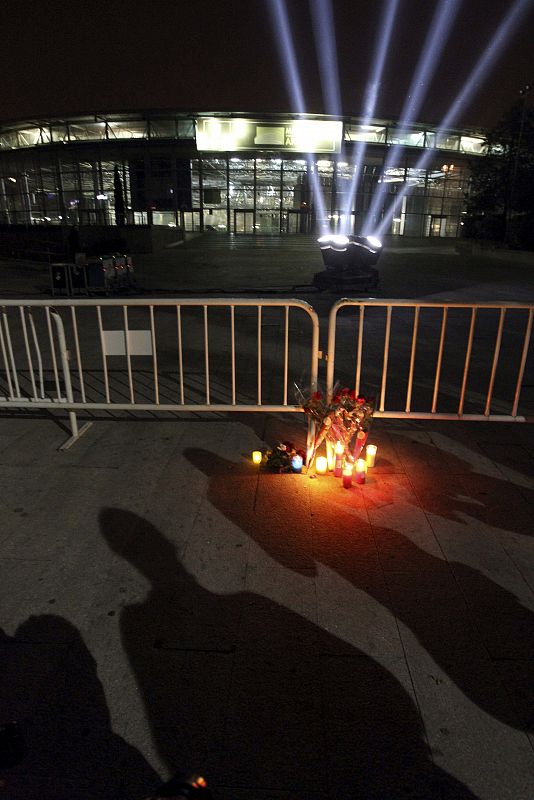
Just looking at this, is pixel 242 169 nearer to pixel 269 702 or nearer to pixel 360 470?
pixel 360 470

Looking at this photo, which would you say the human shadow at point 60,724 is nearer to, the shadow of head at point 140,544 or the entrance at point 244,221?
the shadow of head at point 140,544

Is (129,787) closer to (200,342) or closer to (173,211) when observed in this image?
(200,342)

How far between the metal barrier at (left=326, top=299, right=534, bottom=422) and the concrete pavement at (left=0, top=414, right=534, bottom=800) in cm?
100

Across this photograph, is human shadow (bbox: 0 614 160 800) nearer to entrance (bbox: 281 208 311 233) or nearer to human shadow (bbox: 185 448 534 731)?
human shadow (bbox: 185 448 534 731)

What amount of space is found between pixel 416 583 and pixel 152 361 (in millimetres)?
6227

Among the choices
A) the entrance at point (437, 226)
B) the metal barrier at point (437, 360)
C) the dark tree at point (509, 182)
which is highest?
the dark tree at point (509, 182)

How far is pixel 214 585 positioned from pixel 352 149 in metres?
50.3

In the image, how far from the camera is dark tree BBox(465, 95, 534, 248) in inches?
1213

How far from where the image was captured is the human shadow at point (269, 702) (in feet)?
6.57

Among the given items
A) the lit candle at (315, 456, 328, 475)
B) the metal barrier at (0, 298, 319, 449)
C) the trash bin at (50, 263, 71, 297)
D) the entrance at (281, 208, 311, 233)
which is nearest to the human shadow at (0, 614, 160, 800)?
the lit candle at (315, 456, 328, 475)

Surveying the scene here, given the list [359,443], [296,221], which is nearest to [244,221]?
[296,221]

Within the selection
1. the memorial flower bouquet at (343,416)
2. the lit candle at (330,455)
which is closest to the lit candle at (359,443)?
the memorial flower bouquet at (343,416)

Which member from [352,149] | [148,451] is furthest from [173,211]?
[148,451]

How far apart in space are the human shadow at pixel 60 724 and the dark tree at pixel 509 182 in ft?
113
